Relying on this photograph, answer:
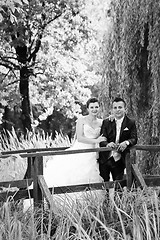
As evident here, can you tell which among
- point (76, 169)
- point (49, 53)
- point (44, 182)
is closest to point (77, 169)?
point (76, 169)

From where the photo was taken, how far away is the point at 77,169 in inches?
241

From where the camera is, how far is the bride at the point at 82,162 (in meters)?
5.95

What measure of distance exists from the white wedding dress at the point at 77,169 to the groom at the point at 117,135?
0.34m

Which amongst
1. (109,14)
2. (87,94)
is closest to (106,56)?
(109,14)

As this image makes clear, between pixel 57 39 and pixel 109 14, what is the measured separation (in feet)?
21.7

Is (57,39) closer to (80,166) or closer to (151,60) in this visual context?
(151,60)

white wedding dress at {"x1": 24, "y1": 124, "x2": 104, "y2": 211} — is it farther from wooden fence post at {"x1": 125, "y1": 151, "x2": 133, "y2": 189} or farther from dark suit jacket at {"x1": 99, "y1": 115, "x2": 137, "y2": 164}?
wooden fence post at {"x1": 125, "y1": 151, "x2": 133, "y2": 189}

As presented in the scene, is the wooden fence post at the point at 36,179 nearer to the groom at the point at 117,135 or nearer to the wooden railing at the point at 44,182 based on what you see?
the wooden railing at the point at 44,182

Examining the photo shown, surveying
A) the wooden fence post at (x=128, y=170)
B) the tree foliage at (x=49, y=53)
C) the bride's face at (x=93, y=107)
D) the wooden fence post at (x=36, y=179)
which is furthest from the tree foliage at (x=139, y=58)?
the tree foliage at (x=49, y=53)

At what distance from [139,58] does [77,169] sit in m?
2.02

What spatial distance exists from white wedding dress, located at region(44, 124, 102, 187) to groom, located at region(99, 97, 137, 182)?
1.11 feet

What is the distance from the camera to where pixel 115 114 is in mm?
5562

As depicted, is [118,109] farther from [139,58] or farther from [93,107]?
[139,58]

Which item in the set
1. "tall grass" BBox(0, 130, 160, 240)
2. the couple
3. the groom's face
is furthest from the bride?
"tall grass" BBox(0, 130, 160, 240)
